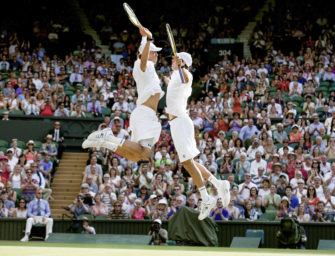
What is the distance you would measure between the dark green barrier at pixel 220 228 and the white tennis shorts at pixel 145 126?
662 centimetres

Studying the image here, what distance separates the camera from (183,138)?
9.94 meters

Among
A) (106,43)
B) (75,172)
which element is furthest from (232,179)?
(106,43)

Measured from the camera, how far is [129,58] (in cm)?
2589

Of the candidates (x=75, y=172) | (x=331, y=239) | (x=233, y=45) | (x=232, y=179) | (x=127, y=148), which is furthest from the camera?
(x=233, y=45)

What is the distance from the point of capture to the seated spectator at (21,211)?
1680 centimetres

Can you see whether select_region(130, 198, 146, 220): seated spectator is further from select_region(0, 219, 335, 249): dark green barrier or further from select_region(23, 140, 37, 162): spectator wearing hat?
select_region(23, 140, 37, 162): spectator wearing hat

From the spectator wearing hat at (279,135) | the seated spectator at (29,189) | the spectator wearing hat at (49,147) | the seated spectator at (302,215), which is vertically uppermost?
the spectator wearing hat at (279,135)

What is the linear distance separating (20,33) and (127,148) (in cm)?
1882

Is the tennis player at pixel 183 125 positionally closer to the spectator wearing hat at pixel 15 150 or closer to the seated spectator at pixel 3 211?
the seated spectator at pixel 3 211

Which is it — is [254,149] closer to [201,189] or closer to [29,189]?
[29,189]

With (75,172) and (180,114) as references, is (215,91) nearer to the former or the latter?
(75,172)

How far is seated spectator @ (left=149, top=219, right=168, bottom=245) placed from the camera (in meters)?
14.5

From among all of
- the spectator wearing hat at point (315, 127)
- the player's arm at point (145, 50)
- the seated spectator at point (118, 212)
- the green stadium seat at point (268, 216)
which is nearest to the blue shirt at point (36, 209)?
the seated spectator at point (118, 212)

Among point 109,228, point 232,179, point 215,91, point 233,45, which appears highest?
point 233,45
